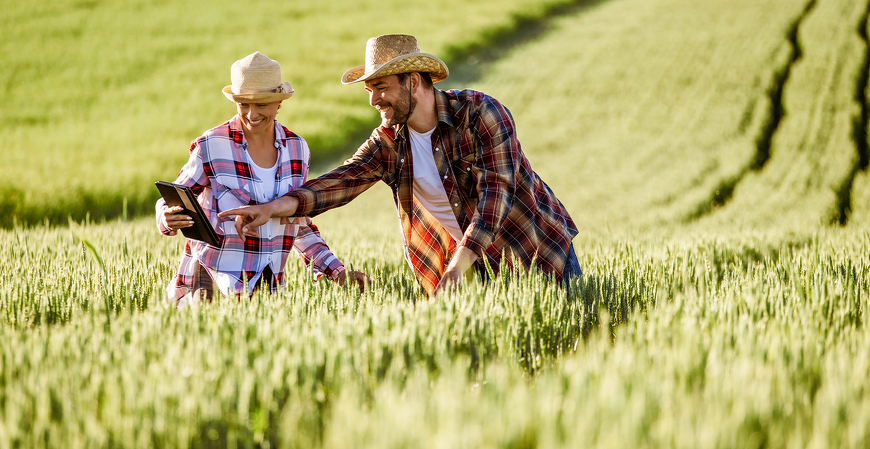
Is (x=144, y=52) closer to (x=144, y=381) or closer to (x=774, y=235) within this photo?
(x=774, y=235)

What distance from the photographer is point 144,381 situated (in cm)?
160

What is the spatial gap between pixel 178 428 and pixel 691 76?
17.5 m

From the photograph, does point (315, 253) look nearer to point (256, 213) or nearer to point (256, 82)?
point (256, 213)

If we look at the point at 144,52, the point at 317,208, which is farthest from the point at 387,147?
the point at 144,52

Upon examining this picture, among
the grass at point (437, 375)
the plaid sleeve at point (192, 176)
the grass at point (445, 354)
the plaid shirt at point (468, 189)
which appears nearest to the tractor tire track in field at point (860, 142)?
the grass at point (445, 354)

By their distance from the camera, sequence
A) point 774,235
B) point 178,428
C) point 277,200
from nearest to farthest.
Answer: point 178,428 < point 277,200 < point 774,235

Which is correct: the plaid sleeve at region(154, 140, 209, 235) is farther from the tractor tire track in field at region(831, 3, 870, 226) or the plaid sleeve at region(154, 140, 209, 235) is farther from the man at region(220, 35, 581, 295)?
the tractor tire track in field at region(831, 3, 870, 226)

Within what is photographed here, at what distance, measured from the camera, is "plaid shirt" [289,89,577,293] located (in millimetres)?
3125

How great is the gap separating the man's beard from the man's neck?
79 millimetres

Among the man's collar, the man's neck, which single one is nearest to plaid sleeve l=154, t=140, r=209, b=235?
the man's neck

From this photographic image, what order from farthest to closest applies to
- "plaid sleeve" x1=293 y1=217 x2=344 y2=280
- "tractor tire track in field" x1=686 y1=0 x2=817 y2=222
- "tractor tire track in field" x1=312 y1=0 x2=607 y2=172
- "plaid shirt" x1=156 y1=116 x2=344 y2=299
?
"tractor tire track in field" x1=312 y1=0 x2=607 y2=172 < "tractor tire track in field" x1=686 y1=0 x2=817 y2=222 < "plaid sleeve" x1=293 y1=217 x2=344 y2=280 < "plaid shirt" x1=156 y1=116 x2=344 y2=299

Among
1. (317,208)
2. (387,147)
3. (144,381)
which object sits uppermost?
(387,147)

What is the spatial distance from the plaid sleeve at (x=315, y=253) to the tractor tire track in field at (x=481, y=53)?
9636 millimetres

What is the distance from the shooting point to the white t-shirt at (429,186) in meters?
3.42
